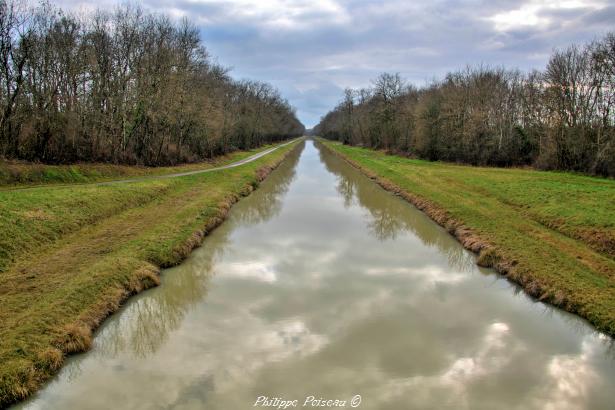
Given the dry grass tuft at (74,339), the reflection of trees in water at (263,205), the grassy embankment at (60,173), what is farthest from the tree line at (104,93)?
the dry grass tuft at (74,339)

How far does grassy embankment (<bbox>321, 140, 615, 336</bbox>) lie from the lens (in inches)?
438

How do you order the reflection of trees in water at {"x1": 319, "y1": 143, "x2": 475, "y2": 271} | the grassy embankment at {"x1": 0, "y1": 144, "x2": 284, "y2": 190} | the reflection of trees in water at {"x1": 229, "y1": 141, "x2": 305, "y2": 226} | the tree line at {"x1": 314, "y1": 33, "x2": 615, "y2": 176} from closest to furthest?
the reflection of trees in water at {"x1": 319, "y1": 143, "x2": 475, "y2": 271}, the reflection of trees in water at {"x1": 229, "y1": 141, "x2": 305, "y2": 226}, the grassy embankment at {"x1": 0, "y1": 144, "x2": 284, "y2": 190}, the tree line at {"x1": 314, "y1": 33, "x2": 615, "y2": 176}

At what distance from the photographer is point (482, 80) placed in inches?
1790

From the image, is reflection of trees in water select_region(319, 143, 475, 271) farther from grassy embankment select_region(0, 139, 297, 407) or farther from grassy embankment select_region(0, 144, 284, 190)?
grassy embankment select_region(0, 144, 284, 190)

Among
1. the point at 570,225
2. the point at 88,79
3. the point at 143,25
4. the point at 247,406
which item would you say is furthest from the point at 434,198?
the point at 143,25

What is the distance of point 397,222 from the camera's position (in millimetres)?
20547

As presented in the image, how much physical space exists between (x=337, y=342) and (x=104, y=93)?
2930 centimetres

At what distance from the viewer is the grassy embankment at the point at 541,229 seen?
1112 cm

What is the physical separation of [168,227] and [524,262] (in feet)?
41.5

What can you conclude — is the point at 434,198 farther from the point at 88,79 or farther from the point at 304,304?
the point at 88,79

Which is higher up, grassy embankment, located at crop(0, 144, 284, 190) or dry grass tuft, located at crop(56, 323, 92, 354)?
grassy embankment, located at crop(0, 144, 284, 190)

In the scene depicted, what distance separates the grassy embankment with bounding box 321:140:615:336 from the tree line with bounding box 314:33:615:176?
7.92 m

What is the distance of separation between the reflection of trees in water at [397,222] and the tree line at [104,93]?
51.9 ft

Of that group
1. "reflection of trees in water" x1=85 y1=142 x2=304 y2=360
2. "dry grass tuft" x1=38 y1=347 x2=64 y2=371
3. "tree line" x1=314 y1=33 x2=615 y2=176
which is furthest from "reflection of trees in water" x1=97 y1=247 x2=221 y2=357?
"tree line" x1=314 y1=33 x2=615 y2=176
